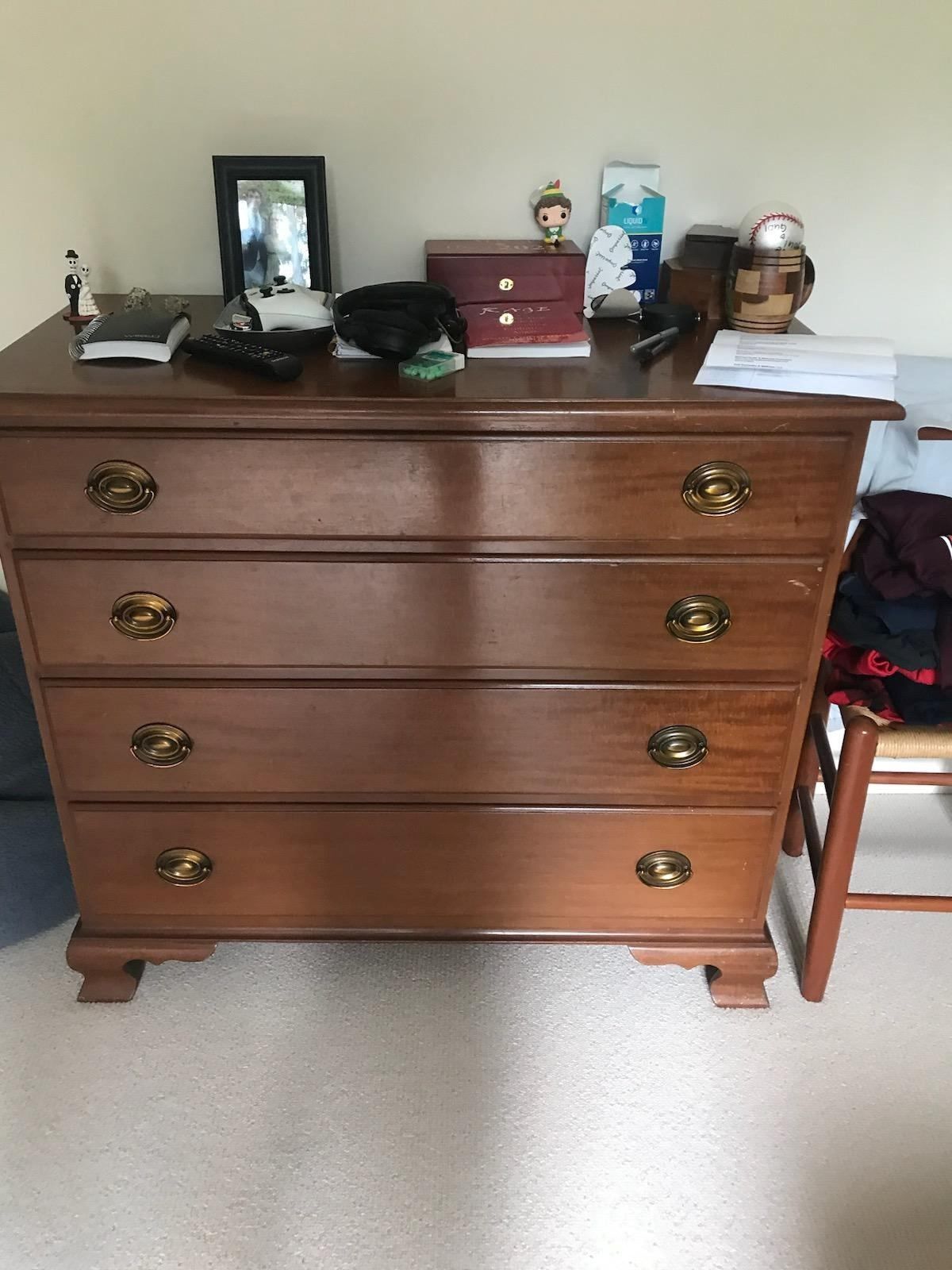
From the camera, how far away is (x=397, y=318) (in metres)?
1.17

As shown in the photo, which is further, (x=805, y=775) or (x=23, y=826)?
(x=805, y=775)

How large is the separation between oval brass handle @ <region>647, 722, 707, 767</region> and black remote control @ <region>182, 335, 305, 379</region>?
2.20 feet

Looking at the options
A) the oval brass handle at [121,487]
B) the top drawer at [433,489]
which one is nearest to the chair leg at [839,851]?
the top drawer at [433,489]

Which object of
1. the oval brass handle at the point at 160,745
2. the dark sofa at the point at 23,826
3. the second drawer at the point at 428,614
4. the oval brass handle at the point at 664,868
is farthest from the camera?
the dark sofa at the point at 23,826

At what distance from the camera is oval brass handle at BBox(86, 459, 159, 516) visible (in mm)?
1146

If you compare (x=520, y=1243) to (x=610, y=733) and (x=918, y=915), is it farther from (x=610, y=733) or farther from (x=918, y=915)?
(x=918, y=915)

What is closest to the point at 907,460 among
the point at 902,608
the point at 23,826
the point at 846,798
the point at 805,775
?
the point at 902,608

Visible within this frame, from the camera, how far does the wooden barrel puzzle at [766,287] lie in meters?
1.27

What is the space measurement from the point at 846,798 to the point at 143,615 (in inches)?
39.6

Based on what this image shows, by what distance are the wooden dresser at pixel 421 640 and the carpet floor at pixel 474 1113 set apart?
11 cm

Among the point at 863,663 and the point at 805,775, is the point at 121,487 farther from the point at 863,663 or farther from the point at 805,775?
the point at 805,775

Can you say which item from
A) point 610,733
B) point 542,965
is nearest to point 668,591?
point 610,733

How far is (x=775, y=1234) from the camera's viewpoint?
48.1 inches

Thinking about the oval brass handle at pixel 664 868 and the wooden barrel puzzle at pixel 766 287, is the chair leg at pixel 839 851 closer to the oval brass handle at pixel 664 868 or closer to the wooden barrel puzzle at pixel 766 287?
the oval brass handle at pixel 664 868
